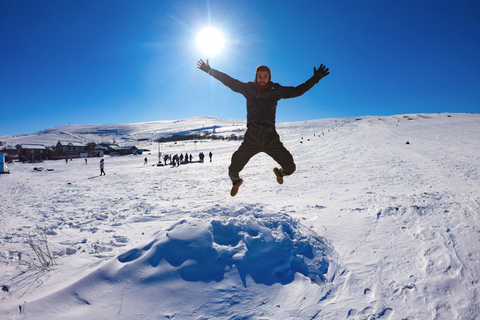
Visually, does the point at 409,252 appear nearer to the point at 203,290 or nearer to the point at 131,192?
the point at 203,290

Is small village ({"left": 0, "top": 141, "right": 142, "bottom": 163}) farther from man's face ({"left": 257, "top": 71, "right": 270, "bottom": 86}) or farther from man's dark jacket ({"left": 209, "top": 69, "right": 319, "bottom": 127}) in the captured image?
man's face ({"left": 257, "top": 71, "right": 270, "bottom": 86})

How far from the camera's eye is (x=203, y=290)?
4.91 metres

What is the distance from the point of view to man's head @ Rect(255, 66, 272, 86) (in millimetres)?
3994

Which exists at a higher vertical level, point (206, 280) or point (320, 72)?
point (320, 72)

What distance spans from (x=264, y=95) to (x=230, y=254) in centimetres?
395

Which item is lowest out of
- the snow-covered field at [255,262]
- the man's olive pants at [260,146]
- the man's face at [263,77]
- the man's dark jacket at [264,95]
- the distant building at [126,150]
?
the snow-covered field at [255,262]

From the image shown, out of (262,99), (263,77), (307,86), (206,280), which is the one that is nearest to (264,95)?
(262,99)

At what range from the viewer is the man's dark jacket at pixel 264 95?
13.3 ft

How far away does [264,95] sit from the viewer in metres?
4.04

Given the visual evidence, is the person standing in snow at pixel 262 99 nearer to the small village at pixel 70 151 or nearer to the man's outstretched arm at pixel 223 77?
the man's outstretched arm at pixel 223 77

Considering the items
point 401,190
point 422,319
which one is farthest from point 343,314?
point 401,190

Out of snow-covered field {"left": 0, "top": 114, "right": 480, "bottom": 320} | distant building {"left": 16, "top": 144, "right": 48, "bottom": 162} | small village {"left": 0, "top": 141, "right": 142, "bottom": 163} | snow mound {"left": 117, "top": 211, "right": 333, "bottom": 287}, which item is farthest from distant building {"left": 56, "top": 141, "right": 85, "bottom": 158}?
snow mound {"left": 117, "top": 211, "right": 333, "bottom": 287}

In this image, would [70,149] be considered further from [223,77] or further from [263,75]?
[263,75]

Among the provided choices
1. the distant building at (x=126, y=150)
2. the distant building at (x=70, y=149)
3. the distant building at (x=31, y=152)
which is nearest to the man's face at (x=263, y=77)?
the distant building at (x=31, y=152)
